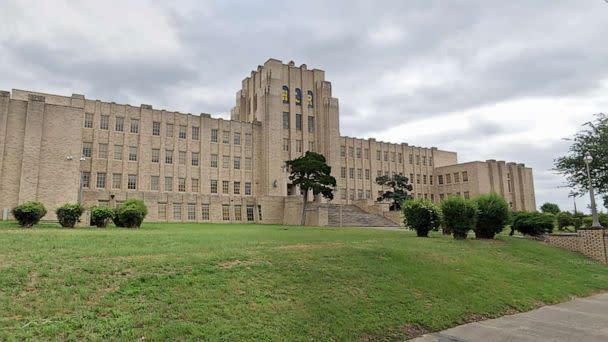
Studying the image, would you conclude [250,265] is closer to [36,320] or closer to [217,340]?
[217,340]

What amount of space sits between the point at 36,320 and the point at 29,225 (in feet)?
56.8

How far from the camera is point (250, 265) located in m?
10.7

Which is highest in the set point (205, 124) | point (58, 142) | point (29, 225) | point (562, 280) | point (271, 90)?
point (271, 90)

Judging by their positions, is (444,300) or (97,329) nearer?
(97,329)

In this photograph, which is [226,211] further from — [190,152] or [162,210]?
[190,152]

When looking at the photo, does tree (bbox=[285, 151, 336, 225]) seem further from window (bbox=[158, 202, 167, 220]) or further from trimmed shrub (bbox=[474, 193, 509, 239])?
trimmed shrub (bbox=[474, 193, 509, 239])

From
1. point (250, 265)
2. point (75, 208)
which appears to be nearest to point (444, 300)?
point (250, 265)

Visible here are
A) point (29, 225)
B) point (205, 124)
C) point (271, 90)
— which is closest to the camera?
point (29, 225)

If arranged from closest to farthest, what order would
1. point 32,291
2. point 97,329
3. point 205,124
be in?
point 97,329 → point 32,291 → point 205,124

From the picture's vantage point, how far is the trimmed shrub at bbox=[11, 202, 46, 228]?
20.8 metres

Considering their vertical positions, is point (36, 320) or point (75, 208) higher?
point (75, 208)

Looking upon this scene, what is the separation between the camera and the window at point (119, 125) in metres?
44.9

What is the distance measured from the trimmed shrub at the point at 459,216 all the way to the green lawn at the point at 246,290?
18.2 feet

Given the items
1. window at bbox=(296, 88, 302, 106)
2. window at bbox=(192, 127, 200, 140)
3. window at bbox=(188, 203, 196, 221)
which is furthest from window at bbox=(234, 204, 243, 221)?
window at bbox=(296, 88, 302, 106)
